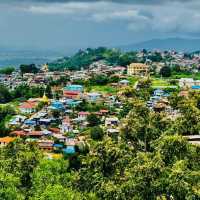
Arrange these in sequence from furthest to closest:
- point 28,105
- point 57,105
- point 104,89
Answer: point 104,89, point 28,105, point 57,105

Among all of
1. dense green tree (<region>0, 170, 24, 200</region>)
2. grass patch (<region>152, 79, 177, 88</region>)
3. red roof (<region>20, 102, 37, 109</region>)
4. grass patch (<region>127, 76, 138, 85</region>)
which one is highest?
dense green tree (<region>0, 170, 24, 200</region>)

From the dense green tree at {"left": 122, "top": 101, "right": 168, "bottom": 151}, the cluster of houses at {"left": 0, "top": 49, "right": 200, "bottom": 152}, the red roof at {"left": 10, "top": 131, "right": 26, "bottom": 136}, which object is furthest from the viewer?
the red roof at {"left": 10, "top": 131, "right": 26, "bottom": 136}

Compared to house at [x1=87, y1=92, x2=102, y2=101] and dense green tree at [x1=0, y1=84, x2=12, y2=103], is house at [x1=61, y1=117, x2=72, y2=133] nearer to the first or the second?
house at [x1=87, y1=92, x2=102, y2=101]

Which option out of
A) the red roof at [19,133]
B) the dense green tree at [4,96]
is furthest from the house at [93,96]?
the red roof at [19,133]

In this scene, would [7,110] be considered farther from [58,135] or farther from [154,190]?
[154,190]

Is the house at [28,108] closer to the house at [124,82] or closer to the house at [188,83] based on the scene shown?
the house at [124,82]

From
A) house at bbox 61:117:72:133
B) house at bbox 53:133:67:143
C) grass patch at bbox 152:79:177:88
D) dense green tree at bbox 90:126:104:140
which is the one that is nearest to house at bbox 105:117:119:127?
house at bbox 61:117:72:133

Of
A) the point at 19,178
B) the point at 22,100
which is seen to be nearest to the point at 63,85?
the point at 22,100

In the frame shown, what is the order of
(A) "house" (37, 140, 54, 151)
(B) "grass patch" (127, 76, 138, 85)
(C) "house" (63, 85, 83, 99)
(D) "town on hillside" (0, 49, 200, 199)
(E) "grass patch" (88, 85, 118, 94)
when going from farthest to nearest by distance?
(B) "grass patch" (127, 76, 138, 85) < (E) "grass patch" (88, 85, 118, 94) < (C) "house" (63, 85, 83, 99) < (A) "house" (37, 140, 54, 151) < (D) "town on hillside" (0, 49, 200, 199)

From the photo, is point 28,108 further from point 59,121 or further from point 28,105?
point 59,121

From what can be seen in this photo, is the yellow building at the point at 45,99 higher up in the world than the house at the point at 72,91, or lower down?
lower down

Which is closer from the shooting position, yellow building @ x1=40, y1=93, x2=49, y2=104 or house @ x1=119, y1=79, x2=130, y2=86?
yellow building @ x1=40, y1=93, x2=49, y2=104

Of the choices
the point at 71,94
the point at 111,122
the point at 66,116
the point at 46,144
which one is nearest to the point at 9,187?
the point at 46,144
